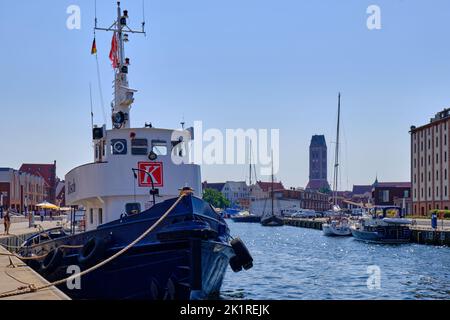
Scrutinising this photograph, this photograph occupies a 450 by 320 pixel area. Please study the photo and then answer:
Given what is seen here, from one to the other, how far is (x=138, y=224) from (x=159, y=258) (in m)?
1.20

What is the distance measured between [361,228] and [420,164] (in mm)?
32728

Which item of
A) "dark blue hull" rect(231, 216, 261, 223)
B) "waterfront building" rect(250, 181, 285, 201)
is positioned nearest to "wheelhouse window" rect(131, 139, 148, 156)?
"dark blue hull" rect(231, 216, 261, 223)

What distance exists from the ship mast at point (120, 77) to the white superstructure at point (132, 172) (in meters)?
0.92

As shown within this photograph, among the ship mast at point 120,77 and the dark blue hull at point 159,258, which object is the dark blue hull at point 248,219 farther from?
the dark blue hull at point 159,258

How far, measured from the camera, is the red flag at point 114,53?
2303 centimetres

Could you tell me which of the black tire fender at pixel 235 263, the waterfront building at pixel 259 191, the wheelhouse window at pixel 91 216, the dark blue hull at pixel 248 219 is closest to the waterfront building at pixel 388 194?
the dark blue hull at pixel 248 219

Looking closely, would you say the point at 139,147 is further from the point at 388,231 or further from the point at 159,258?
the point at 388,231

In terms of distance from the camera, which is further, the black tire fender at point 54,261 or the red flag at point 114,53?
Answer: the red flag at point 114,53

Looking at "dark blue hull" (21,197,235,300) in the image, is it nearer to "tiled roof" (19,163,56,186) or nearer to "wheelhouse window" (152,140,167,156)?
"wheelhouse window" (152,140,167,156)

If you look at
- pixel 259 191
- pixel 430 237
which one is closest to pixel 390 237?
pixel 430 237
